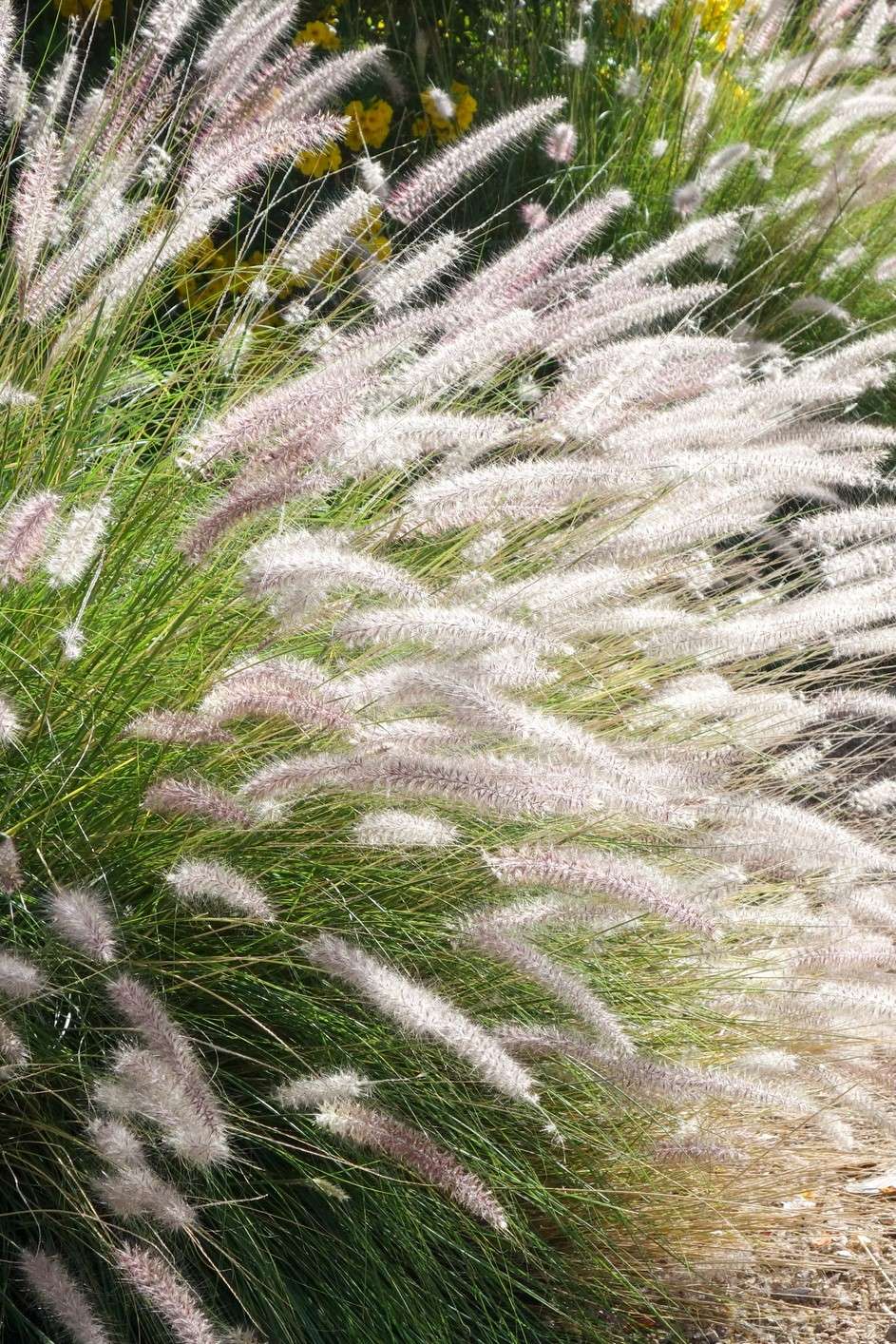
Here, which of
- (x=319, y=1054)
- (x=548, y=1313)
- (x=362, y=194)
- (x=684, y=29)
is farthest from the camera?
(x=684, y=29)

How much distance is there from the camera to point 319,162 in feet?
13.1

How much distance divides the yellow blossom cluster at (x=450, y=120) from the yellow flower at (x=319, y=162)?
0.37 m

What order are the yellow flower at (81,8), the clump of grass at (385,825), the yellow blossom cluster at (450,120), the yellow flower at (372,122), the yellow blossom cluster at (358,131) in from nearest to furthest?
1. the clump of grass at (385,825)
2. the yellow flower at (81,8)
3. the yellow blossom cluster at (358,131)
4. the yellow flower at (372,122)
5. the yellow blossom cluster at (450,120)

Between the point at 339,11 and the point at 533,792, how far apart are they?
3.75 meters

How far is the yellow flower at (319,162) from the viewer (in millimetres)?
3857

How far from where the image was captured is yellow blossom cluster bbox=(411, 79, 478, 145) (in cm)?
436

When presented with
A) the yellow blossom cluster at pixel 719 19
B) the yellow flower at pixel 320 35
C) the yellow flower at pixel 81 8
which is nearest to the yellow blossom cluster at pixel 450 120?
the yellow flower at pixel 320 35

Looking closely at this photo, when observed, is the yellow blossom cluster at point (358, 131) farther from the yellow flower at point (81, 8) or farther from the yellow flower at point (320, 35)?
the yellow flower at point (81, 8)

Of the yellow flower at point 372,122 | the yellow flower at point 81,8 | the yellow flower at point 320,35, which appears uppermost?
the yellow flower at point 81,8

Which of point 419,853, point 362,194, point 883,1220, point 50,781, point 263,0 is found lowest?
point 883,1220

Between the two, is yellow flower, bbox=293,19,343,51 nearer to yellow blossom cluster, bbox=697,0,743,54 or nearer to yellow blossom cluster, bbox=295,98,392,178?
yellow blossom cluster, bbox=295,98,392,178

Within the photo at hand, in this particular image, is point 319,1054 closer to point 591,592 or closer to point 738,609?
point 591,592

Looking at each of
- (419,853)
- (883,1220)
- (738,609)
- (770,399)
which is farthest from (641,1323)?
(770,399)

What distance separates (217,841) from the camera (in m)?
1.95
